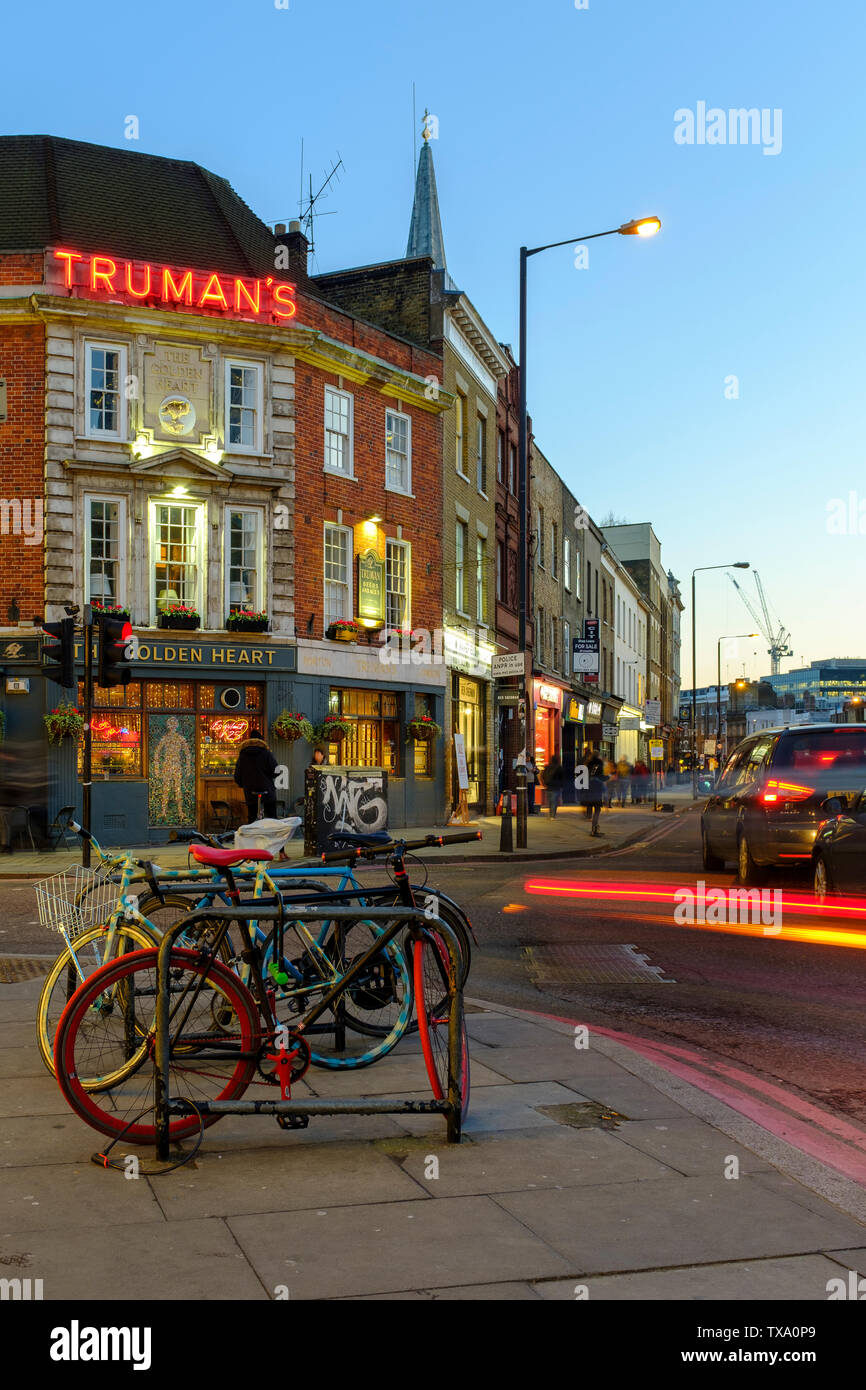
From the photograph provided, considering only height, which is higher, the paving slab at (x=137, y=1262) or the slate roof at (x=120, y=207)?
the slate roof at (x=120, y=207)

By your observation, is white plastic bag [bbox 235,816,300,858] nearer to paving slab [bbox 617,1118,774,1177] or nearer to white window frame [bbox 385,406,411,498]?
paving slab [bbox 617,1118,774,1177]

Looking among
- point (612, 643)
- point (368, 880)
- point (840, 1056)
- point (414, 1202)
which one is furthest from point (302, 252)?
point (612, 643)

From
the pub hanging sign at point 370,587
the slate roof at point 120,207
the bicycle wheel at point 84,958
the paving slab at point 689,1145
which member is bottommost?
the paving slab at point 689,1145

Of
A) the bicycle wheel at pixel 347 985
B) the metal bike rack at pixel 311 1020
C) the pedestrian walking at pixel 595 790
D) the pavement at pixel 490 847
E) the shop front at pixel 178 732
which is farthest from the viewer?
the pedestrian walking at pixel 595 790

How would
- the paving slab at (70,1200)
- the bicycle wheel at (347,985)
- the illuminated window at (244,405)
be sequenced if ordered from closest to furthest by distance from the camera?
the paving slab at (70,1200) < the bicycle wheel at (347,985) < the illuminated window at (244,405)

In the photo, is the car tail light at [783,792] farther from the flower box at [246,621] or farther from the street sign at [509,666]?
the flower box at [246,621]

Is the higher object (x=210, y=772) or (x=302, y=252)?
(x=302, y=252)

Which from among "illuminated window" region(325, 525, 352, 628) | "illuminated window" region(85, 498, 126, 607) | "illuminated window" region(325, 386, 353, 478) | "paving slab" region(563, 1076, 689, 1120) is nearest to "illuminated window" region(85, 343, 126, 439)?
"illuminated window" region(85, 498, 126, 607)

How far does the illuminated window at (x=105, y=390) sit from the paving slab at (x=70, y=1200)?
19.8m

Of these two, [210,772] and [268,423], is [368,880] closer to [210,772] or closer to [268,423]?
[210,772]

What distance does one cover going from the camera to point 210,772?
2344 cm

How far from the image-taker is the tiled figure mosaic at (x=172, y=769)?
74.9 ft

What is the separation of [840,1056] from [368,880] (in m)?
6.45

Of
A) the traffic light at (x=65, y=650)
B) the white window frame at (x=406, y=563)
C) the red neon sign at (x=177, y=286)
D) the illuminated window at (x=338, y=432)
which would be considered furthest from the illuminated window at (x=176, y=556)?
the traffic light at (x=65, y=650)
